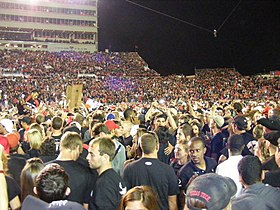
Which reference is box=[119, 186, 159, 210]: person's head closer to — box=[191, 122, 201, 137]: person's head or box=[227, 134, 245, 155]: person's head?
box=[227, 134, 245, 155]: person's head

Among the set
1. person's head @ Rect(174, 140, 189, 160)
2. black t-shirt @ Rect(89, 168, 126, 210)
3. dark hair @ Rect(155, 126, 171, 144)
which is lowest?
black t-shirt @ Rect(89, 168, 126, 210)

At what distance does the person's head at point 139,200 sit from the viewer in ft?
9.50

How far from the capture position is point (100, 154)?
4.54 meters

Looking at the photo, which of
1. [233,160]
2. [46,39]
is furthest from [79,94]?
[46,39]

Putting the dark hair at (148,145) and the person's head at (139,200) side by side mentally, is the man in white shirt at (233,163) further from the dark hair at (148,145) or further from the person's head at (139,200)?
the person's head at (139,200)

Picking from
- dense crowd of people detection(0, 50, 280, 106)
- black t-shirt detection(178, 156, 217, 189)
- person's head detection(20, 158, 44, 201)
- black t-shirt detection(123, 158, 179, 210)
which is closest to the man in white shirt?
black t-shirt detection(178, 156, 217, 189)

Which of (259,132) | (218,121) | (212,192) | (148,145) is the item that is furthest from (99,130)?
(212,192)

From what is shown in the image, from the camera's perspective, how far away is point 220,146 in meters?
7.54

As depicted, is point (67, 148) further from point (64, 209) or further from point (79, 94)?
point (79, 94)

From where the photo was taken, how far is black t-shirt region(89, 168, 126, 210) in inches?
169

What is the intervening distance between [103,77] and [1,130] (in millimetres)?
56331

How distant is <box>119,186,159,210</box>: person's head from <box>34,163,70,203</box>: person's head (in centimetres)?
51

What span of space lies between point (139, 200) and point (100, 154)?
170 cm

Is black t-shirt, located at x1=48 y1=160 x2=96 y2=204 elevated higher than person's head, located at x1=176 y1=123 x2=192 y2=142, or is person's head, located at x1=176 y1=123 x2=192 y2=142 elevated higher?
person's head, located at x1=176 y1=123 x2=192 y2=142
